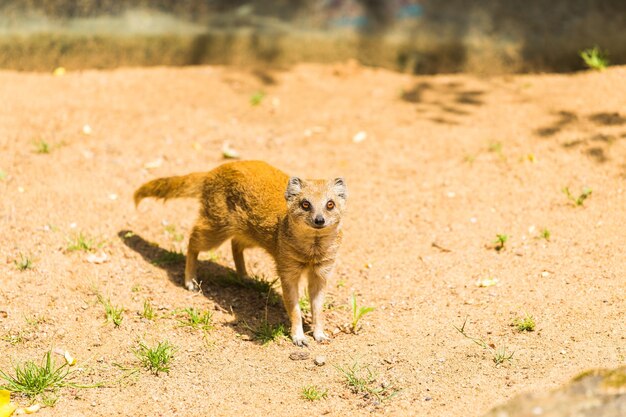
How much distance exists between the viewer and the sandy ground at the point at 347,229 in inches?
169

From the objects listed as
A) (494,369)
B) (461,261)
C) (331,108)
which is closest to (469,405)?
(494,369)

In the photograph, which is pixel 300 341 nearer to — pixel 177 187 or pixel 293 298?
pixel 293 298

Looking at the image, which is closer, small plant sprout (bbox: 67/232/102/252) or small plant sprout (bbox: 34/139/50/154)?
small plant sprout (bbox: 67/232/102/252)

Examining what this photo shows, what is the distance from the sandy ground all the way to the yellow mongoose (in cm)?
33

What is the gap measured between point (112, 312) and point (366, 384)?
1.68 meters

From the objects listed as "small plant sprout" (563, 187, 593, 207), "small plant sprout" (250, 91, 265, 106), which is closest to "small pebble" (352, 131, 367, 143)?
"small plant sprout" (250, 91, 265, 106)

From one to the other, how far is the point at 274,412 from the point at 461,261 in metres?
2.12

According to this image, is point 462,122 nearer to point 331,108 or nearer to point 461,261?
point 331,108

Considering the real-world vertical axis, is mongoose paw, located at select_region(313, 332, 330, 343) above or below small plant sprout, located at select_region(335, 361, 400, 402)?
below

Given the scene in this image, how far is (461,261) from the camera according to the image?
5.54 meters

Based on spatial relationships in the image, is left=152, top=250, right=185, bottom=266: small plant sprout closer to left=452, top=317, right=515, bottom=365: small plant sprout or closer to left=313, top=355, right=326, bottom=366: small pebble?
left=313, top=355, right=326, bottom=366: small pebble

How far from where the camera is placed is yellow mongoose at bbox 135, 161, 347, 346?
4746 mm

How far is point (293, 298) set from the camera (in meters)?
4.88

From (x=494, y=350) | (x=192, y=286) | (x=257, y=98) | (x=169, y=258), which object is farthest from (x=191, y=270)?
(x=257, y=98)
